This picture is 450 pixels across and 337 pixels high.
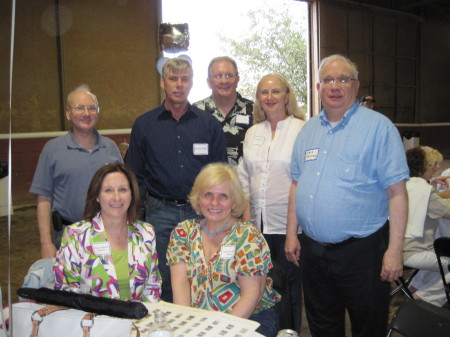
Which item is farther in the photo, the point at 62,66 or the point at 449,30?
the point at 449,30

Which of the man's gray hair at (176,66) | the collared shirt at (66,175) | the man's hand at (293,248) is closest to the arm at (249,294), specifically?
the man's hand at (293,248)

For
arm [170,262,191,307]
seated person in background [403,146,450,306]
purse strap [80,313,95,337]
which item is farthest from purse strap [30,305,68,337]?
seated person in background [403,146,450,306]

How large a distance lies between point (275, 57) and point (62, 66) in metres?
6.08

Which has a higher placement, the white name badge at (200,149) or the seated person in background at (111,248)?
the white name badge at (200,149)

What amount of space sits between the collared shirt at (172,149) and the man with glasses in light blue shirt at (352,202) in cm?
63

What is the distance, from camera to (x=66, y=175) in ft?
7.71

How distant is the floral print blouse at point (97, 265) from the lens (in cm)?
177

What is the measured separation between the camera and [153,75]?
9445 millimetres

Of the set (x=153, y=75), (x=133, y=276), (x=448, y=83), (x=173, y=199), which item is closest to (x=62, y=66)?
(x=153, y=75)

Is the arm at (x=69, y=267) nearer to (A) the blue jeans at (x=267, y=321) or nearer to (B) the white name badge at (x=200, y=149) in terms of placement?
(A) the blue jeans at (x=267, y=321)

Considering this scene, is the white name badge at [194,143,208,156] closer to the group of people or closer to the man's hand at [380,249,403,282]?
the group of people

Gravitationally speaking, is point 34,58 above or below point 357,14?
below

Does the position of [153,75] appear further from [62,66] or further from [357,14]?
[357,14]

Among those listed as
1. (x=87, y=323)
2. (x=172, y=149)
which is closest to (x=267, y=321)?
(x=87, y=323)
